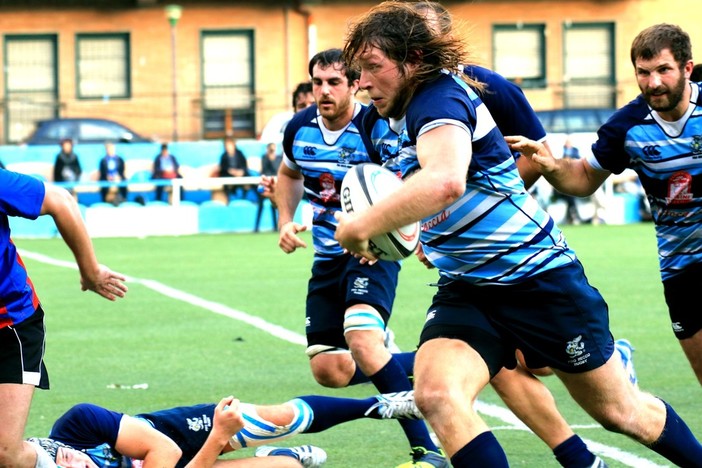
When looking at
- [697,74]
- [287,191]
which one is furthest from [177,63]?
[697,74]

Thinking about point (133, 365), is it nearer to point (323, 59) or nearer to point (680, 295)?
point (323, 59)

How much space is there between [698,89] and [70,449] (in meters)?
3.31

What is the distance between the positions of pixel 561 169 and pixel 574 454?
124cm

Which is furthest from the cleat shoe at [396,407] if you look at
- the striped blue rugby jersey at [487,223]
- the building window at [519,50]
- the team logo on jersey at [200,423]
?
the building window at [519,50]

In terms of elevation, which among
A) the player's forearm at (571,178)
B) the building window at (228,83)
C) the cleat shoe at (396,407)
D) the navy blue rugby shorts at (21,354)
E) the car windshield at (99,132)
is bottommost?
the cleat shoe at (396,407)

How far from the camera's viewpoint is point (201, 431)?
246 inches

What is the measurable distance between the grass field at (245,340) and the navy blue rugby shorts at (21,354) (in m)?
1.72

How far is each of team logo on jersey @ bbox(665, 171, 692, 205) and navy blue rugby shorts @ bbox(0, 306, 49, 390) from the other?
2.97m

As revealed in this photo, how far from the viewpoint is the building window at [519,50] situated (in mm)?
41750

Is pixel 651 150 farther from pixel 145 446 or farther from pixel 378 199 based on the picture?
pixel 145 446

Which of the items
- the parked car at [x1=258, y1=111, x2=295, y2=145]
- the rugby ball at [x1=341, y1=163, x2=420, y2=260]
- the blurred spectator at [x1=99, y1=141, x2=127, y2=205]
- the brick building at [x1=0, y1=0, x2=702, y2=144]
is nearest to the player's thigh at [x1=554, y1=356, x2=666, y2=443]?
the rugby ball at [x1=341, y1=163, x2=420, y2=260]

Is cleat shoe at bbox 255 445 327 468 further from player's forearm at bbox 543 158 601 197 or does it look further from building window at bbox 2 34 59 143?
building window at bbox 2 34 59 143

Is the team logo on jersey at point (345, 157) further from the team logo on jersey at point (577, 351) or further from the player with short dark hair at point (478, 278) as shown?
the team logo on jersey at point (577, 351)

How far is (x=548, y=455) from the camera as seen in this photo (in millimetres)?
6797
